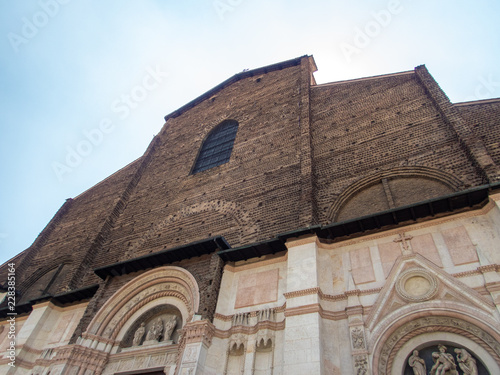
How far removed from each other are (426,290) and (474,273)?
791 millimetres

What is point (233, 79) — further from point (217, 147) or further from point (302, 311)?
point (302, 311)

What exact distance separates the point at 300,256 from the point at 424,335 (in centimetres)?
253

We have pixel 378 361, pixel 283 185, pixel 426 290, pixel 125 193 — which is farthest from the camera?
pixel 125 193

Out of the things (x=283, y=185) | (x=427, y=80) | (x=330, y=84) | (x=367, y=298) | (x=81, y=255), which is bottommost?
(x=367, y=298)

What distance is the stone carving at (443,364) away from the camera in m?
5.36

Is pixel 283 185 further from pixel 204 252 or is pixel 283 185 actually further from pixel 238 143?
pixel 238 143

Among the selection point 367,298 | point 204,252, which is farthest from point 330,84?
point 367,298

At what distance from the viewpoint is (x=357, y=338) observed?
6152 mm

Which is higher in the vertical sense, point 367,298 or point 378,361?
point 367,298

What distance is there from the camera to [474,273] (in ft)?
19.8

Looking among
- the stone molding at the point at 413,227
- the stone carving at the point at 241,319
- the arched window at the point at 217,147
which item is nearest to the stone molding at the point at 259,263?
the stone molding at the point at 413,227

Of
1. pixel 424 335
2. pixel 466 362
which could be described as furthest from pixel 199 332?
pixel 466 362

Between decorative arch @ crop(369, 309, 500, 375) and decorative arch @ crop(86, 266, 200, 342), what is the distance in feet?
14.4

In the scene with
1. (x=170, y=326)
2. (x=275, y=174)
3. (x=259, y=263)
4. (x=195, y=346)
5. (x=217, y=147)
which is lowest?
(x=195, y=346)
